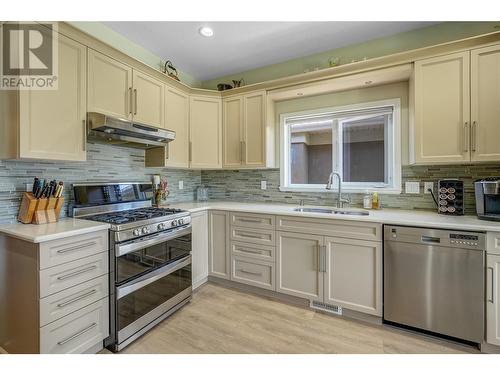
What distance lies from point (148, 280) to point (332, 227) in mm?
1586

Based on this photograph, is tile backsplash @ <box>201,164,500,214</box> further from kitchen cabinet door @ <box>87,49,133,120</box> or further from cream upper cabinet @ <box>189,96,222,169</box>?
kitchen cabinet door @ <box>87,49,133,120</box>

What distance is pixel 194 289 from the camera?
2539 mm

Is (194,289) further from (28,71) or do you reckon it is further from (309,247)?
(28,71)

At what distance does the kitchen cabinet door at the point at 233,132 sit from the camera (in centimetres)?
293

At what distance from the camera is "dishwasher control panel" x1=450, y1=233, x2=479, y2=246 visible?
1597 mm

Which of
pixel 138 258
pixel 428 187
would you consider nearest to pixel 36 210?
pixel 138 258

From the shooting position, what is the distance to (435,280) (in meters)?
1.72

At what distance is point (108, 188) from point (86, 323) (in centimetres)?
118

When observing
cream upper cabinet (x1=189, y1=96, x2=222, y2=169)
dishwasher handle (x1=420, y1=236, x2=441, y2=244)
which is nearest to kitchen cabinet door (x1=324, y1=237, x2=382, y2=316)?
dishwasher handle (x1=420, y1=236, x2=441, y2=244)

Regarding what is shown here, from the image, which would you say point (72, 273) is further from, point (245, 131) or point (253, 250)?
point (245, 131)

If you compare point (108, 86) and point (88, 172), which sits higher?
point (108, 86)

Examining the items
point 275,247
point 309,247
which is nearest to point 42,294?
point 275,247

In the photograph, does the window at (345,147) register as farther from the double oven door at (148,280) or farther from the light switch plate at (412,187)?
the double oven door at (148,280)

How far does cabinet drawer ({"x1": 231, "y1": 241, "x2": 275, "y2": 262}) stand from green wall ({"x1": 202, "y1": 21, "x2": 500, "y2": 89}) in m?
2.13
